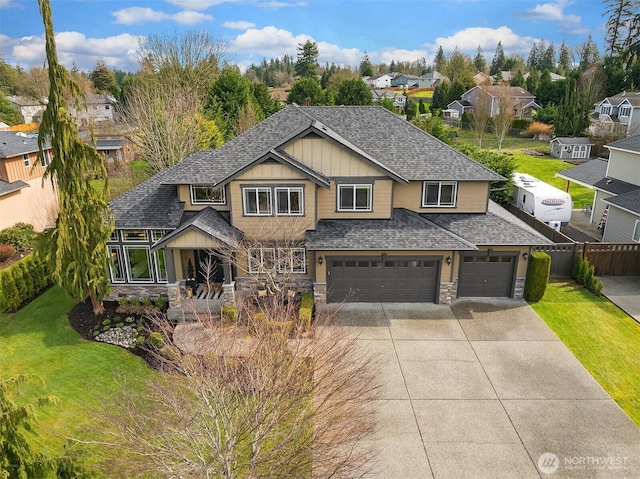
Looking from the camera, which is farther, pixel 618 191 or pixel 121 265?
pixel 618 191

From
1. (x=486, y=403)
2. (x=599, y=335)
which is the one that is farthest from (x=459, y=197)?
(x=486, y=403)

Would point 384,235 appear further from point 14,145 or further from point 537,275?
point 14,145

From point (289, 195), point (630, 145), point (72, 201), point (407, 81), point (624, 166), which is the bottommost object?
point (289, 195)

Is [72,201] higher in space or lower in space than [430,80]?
lower

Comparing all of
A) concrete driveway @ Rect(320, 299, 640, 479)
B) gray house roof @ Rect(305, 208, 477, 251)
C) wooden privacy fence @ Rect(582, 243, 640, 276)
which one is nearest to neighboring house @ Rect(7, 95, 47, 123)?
gray house roof @ Rect(305, 208, 477, 251)

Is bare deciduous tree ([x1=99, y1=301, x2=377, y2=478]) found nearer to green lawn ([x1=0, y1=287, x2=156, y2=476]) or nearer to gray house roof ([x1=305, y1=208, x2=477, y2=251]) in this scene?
green lawn ([x1=0, y1=287, x2=156, y2=476])

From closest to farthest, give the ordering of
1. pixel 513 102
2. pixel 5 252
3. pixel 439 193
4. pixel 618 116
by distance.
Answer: pixel 439 193 → pixel 5 252 → pixel 618 116 → pixel 513 102
